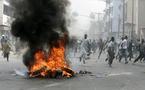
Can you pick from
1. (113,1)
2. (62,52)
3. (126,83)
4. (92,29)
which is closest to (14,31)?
(62,52)

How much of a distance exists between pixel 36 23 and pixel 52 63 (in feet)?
5.57

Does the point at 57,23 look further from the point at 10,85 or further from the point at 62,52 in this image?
the point at 10,85

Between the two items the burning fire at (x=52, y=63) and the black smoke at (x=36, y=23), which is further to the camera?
the black smoke at (x=36, y=23)

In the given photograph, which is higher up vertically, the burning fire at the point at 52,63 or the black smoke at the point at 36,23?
the black smoke at the point at 36,23

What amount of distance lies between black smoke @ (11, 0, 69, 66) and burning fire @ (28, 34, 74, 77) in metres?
0.31

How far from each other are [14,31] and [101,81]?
13.9 ft

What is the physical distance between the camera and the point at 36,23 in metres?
14.7

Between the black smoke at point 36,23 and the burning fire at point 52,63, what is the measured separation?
0.31m

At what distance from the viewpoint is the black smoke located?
48.3ft

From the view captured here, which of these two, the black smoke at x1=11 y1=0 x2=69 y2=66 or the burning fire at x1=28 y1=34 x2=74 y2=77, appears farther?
the black smoke at x1=11 y1=0 x2=69 y2=66

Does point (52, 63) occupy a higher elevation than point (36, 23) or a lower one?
lower

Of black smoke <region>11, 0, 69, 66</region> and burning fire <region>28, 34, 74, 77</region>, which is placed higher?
black smoke <region>11, 0, 69, 66</region>

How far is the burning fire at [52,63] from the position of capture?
13.6 m

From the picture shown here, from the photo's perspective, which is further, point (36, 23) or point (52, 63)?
point (36, 23)
